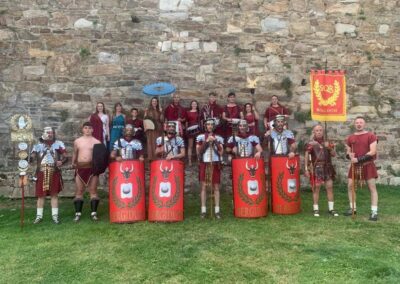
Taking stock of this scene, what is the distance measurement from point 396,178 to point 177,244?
5314 mm

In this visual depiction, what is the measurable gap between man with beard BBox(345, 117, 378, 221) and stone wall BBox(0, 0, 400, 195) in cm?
229

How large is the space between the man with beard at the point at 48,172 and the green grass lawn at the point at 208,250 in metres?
0.23

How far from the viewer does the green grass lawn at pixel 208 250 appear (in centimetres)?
410

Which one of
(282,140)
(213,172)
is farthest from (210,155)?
(282,140)

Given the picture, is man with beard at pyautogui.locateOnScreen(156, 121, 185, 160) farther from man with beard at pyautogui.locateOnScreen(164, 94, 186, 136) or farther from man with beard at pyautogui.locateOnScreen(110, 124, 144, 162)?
man with beard at pyautogui.locateOnScreen(164, 94, 186, 136)

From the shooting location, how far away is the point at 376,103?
8.54m

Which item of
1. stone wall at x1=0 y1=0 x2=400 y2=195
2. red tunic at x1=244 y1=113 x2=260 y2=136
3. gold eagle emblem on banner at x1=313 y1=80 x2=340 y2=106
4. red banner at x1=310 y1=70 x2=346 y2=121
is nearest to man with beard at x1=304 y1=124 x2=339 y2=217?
red banner at x1=310 y1=70 x2=346 y2=121

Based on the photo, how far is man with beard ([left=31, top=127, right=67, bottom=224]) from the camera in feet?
20.1

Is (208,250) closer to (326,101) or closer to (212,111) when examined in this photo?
(326,101)

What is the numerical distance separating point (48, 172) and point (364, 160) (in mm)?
4300

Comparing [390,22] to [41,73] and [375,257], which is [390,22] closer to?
[375,257]

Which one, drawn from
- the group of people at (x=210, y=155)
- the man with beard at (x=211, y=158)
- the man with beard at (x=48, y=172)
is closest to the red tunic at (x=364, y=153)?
the group of people at (x=210, y=155)

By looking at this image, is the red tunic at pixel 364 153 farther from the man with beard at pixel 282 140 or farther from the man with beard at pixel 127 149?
the man with beard at pixel 127 149

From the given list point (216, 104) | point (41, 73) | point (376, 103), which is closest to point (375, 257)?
point (216, 104)
